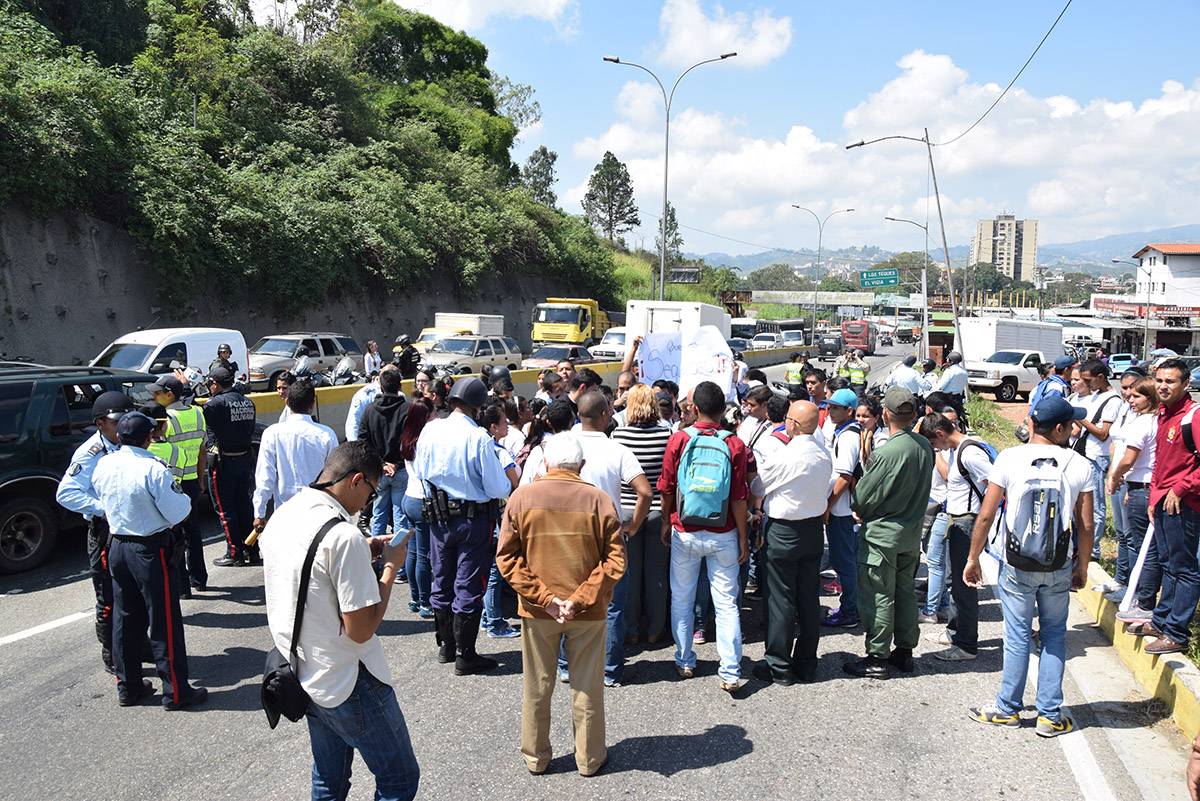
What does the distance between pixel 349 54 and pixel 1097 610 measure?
3990cm

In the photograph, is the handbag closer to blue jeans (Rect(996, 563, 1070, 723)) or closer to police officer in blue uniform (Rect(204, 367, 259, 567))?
blue jeans (Rect(996, 563, 1070, 723))

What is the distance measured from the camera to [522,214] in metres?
44.5

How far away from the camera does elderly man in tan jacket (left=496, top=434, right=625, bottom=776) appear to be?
12.6 feet

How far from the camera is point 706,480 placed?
190 inches

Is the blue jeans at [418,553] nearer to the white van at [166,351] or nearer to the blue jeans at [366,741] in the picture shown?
the blue jeans at [366,741]

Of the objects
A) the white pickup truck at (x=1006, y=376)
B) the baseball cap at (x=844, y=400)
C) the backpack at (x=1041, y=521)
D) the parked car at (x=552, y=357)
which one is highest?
the baseball cap at (x=844, y=400)

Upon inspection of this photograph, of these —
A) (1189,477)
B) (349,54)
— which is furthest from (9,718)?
(349,54)

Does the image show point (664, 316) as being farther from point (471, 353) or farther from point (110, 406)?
point (110, 406)

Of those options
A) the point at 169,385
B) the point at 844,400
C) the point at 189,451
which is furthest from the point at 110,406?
the point at 844,400

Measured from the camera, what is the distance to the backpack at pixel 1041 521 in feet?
13.9

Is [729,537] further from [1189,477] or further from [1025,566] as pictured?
[1189,477]

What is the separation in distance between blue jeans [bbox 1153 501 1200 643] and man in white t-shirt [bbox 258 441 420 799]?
5.01 m

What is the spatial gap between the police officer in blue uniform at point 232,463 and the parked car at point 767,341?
117ft

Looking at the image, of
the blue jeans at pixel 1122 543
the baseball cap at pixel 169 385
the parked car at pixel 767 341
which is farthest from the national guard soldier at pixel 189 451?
the parked car at pixel 767 341
